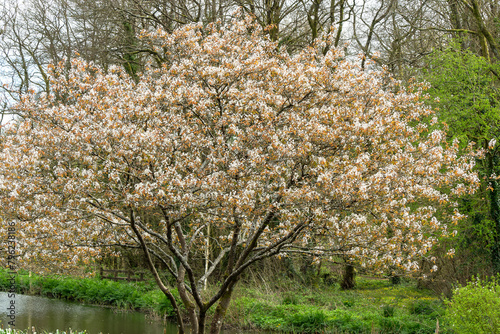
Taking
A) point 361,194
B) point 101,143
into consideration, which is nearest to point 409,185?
point 361,194

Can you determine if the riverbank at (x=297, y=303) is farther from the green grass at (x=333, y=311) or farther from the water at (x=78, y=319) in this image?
the water at (x=78, y=319)

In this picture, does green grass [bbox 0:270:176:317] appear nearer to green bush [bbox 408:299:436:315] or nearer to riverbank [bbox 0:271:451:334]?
riverbank [bbox 0:271:451:334]

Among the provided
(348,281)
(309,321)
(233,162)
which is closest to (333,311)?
(309,321)

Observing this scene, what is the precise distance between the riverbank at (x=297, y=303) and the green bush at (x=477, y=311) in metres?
1.27

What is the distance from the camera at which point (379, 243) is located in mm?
6520

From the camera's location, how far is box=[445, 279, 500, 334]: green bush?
23.4ft

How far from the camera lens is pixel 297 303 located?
1190 cm

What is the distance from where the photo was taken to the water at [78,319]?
1127 cm

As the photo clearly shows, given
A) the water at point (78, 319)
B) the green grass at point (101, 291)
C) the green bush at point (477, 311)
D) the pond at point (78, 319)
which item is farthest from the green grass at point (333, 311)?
the green grass at point (101, 291)

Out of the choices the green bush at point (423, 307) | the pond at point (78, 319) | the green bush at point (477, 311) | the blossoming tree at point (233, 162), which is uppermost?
the blossoming tree at point (233, 162)

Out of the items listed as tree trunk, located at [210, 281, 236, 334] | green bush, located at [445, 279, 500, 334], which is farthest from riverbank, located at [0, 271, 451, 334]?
tree trunk, located at [210, 281, 236, 334]

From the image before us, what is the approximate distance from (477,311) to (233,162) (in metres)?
5.04

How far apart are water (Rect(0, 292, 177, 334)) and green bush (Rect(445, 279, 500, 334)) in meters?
7.14

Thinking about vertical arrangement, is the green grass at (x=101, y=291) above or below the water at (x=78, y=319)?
above
